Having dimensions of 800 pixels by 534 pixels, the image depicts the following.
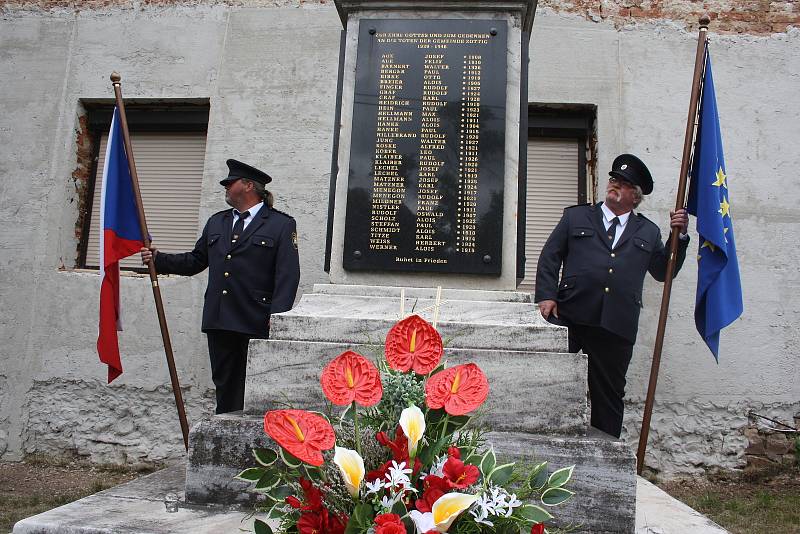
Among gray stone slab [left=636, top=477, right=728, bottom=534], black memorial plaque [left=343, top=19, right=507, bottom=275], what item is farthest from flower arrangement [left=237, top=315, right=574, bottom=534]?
black memorial plaque [left=343, top=19, right=507, bottom=275]

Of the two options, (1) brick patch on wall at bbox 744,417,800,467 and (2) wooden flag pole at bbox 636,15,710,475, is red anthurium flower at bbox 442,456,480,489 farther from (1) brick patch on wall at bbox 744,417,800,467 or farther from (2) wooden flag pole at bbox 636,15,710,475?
(1) brick patch on wall at bbox 744,417,800,467

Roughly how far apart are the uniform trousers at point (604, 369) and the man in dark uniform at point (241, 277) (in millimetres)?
1411

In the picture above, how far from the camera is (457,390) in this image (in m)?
1.70

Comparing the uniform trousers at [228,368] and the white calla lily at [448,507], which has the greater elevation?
the uniform trousers at [228,368]

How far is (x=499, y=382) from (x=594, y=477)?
0.41m

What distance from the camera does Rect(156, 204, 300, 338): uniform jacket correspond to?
354 cm

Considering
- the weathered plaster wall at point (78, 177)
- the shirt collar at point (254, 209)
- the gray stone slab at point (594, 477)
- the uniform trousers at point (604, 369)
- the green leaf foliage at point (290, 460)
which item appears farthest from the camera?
the weathered plaster wall at point (78, 177)

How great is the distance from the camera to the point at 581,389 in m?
2.35

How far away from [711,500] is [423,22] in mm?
3015

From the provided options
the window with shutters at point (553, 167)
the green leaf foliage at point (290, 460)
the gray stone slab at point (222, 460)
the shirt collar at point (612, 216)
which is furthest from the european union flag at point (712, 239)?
the green leaf foliage at point (290, 460)

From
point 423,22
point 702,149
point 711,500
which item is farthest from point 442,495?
point 711,500

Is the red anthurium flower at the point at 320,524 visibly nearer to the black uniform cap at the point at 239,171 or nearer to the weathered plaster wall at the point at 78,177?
the black uniform cap at the point at 239,171

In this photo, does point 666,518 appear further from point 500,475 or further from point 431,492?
point 431,492

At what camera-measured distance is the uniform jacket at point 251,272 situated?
3.54 meters
